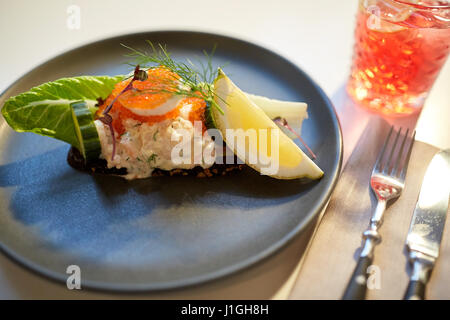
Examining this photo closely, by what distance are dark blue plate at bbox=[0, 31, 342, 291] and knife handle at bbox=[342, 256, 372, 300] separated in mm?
200

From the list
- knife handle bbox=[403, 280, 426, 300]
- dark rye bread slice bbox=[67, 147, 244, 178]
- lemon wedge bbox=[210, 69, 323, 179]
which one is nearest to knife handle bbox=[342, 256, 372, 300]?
knife handle bbox=[403, 280, 426, 300]

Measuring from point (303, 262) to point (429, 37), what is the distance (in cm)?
105

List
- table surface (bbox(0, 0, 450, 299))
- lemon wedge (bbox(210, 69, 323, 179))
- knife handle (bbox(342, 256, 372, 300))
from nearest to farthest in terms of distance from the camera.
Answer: knife handle (bbox(342, 256, 372, 300)) → lemon wedge (bbox(210, 69, 323, 179)) → table surface (bbox(0, 0, 450, 299))

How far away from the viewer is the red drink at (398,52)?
151cm

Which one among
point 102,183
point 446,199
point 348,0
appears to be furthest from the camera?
point 348,0

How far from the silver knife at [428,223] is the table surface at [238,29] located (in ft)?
1.04

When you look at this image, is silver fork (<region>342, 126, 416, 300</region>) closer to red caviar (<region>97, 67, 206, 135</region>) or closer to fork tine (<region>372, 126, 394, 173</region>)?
fork tine (<region>372, 126, 394, 173</region>)

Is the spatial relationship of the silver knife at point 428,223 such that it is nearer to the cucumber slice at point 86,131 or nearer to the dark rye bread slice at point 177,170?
the dark rye bread slice at point 177,170

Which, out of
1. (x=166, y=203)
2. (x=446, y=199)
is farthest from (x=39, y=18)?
(x=446, y=199)

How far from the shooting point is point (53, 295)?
116 cm

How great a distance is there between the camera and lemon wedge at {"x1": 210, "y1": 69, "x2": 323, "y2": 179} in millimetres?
1416

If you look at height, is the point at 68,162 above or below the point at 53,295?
above

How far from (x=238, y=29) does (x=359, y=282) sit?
189 centimetres
